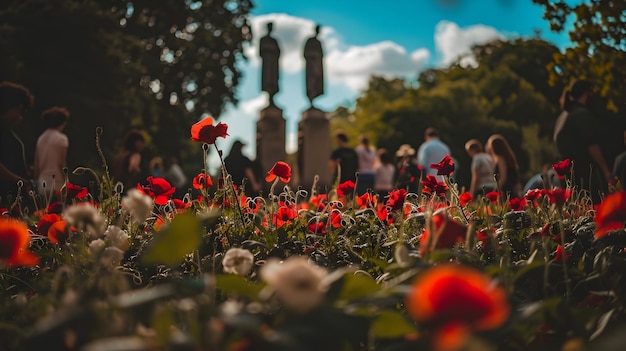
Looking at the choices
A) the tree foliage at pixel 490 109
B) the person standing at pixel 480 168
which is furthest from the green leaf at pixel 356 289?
the tree foliage at pixel 490 109

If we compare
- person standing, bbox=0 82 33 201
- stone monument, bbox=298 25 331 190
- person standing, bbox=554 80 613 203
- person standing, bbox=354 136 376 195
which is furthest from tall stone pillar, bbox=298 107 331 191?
person standing, bbox=0 82 33 201

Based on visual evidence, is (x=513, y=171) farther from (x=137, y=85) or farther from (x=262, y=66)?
(x=137, y=85)

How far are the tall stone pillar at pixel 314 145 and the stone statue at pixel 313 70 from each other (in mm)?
413

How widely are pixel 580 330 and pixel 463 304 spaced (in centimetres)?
88

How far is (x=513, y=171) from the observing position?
8320 mm

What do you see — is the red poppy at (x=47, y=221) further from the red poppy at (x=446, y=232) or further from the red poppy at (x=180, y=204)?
the red poppy at (x=446, y=232)

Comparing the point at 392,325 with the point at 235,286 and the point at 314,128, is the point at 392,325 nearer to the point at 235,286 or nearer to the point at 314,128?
the point at 235,286

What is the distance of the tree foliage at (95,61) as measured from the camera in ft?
61.5

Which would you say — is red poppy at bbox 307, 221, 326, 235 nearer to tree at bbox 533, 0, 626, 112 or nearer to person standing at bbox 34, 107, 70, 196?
person standing at bbox 34, 107, 70, 196

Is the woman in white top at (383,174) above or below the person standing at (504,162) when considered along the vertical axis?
below

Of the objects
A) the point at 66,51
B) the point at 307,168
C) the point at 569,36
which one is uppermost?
the point at 66,51

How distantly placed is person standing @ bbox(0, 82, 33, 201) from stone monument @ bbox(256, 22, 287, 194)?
11189mm

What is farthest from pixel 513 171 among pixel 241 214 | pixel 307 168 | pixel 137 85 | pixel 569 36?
pixel 137 85

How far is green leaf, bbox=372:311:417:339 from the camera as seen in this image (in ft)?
5.15
